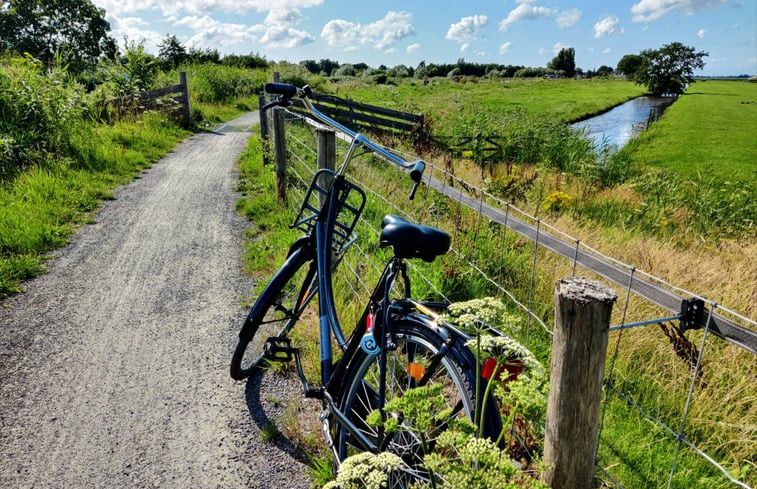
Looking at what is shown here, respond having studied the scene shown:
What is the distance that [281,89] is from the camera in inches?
100

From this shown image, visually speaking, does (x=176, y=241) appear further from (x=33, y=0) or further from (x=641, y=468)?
(x=33, y=0)

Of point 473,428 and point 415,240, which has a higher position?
point 415,240

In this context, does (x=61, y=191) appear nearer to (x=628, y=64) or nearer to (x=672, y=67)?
(x=672, y=67)

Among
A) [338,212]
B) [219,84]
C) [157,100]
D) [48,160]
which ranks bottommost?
[48,160]

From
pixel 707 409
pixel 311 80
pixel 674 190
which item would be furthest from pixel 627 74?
pixel 707 409

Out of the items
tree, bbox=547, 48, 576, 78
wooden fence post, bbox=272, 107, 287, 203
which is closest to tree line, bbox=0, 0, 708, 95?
wooden fence post, bbox=272, 107, 287, 203

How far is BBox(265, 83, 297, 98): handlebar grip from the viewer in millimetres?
2454

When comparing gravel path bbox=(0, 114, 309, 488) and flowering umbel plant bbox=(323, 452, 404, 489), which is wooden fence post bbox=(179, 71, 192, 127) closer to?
gravel path bbox=(0, 114, 309, 488)

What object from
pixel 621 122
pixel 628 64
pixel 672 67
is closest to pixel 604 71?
pixel 628 64

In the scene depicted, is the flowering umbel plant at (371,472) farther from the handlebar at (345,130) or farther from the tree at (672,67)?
the tree at (672,67)

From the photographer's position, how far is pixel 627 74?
351 feet

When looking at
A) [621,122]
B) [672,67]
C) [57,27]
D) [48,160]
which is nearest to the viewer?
[48,160]

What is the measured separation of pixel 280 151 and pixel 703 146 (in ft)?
68.5

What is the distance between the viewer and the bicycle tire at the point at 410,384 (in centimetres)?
163
